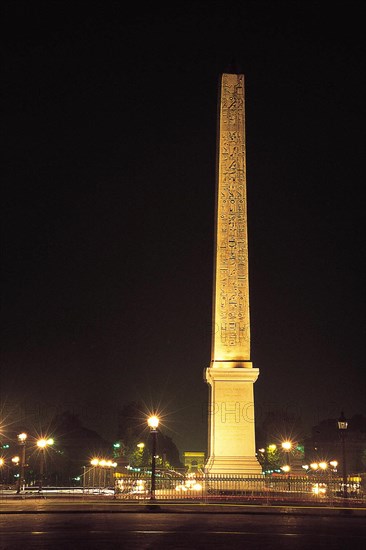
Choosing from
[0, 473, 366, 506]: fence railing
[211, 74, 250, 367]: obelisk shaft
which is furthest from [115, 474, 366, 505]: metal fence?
[211, 74, 250, 367]: obelisk shaft

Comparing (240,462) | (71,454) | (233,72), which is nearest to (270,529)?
(240,462)

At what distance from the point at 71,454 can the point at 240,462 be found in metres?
74.1

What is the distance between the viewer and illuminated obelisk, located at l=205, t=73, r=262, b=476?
28.4 meters

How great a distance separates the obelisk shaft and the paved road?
11.4m

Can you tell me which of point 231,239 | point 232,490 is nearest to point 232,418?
point 232,490

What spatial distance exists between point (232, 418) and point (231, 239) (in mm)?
8219

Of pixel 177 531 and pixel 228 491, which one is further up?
pixel 228 491

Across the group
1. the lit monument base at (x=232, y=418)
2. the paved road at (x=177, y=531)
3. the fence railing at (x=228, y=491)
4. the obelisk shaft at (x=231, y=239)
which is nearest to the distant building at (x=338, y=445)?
the lit monument base at (x=232, y=418)

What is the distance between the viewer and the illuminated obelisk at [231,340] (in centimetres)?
2839

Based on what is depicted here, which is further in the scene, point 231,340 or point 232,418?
point 231,340

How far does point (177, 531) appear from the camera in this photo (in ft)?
44.4

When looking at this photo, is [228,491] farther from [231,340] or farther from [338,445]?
[338,445]

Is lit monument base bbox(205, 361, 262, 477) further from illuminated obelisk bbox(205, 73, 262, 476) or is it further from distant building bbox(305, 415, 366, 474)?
distant building bbox(305, 415, 366, 474)

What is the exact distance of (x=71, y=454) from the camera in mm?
96938
